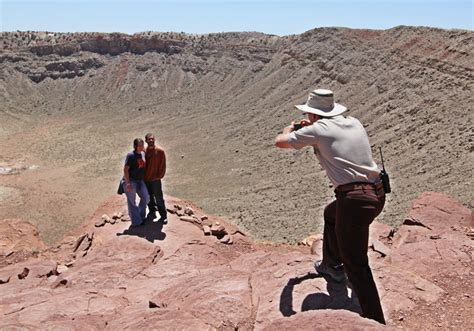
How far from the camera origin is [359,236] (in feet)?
15.0

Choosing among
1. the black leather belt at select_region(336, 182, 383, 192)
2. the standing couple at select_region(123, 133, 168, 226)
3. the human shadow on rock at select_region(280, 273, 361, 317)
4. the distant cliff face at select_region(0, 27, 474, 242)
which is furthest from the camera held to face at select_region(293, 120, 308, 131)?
the distant cliff face at select_region(0, 27, 474, 242)

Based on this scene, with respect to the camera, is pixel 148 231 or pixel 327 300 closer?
pixel 327 300

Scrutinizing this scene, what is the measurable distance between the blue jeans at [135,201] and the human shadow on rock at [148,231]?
120mm

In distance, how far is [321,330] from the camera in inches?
162

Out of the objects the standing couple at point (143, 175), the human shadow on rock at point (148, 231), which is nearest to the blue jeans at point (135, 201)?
the standing couple at point (143, 175)

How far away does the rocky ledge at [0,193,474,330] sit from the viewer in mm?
5109

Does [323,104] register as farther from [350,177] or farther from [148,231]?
[148,231]

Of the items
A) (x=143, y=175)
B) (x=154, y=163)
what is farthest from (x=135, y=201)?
(x=154, y=163)

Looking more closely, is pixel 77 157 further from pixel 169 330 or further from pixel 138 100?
pixel 169 330

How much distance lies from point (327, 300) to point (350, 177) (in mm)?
1378

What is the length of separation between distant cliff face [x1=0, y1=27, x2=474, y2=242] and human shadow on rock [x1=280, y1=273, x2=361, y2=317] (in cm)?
1039

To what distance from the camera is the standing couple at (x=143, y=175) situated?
29.7 feet

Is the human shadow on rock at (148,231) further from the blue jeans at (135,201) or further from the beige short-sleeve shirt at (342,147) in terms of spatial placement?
the beige short-sleeve shirt at (342,147)

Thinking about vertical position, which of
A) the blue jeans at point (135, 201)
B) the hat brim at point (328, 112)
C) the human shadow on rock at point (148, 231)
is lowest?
the human shadow on rock at point (148, 231)
